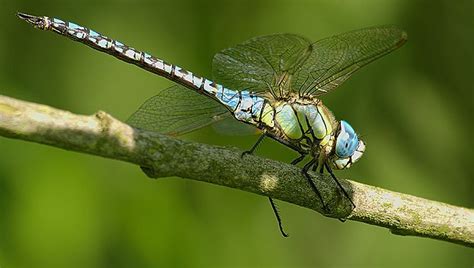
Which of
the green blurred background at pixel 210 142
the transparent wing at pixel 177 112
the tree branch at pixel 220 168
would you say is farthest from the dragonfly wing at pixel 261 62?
the tree branch at pixel 220 168

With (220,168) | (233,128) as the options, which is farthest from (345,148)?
(220,168)

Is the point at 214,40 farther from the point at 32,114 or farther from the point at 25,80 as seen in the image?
the point at 32,114

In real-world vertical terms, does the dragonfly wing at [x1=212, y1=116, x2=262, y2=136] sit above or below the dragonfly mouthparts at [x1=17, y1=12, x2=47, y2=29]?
below

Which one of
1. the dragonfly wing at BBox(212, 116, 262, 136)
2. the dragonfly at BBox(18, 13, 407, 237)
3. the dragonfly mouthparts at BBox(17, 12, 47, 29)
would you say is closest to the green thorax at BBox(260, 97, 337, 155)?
the dragonfly at BBox(18, 13, 407, 237)

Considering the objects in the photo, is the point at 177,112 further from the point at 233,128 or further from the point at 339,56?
the point at 339,56

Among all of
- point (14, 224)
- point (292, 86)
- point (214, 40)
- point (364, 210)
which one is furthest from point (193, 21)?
point (364, 210)

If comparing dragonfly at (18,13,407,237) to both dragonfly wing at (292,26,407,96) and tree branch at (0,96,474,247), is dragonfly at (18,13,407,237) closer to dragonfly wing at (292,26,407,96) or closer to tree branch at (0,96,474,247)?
dragonfly wing at (292,26,407,96)
